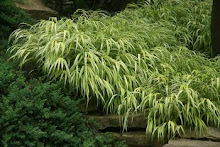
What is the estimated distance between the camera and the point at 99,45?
409 cm

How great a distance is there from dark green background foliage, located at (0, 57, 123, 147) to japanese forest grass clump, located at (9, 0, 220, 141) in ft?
0.82

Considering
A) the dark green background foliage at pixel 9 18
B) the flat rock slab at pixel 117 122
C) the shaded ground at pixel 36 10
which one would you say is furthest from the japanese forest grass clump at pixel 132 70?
the shaded ground at pixel 36 10

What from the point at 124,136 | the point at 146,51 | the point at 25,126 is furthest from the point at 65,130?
the point at 146,51

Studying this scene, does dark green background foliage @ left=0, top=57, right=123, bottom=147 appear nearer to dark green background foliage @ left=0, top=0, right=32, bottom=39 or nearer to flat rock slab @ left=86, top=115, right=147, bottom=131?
flat rock slab @ left=86, top=115, right=147, bottom=131

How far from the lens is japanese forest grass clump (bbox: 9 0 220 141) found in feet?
11.3

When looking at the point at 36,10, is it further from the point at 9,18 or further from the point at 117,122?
the point at 117,122

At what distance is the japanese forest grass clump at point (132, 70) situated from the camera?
11.3 feet

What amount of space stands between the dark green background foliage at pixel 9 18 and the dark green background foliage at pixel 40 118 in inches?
54.2

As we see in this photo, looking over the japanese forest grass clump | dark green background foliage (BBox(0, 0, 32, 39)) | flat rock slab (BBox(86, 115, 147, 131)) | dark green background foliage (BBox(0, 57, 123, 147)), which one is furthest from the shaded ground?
flat rock slab (BBox(86, 115, 147, 131))

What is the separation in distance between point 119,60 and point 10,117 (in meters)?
1.51

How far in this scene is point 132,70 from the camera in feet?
12.9

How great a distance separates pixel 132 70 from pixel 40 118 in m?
1.26

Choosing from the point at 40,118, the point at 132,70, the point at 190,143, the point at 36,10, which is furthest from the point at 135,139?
the point at 36,10

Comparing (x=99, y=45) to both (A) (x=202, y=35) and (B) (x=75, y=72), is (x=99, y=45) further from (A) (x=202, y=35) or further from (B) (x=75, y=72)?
(A) (x=202, y=35)
